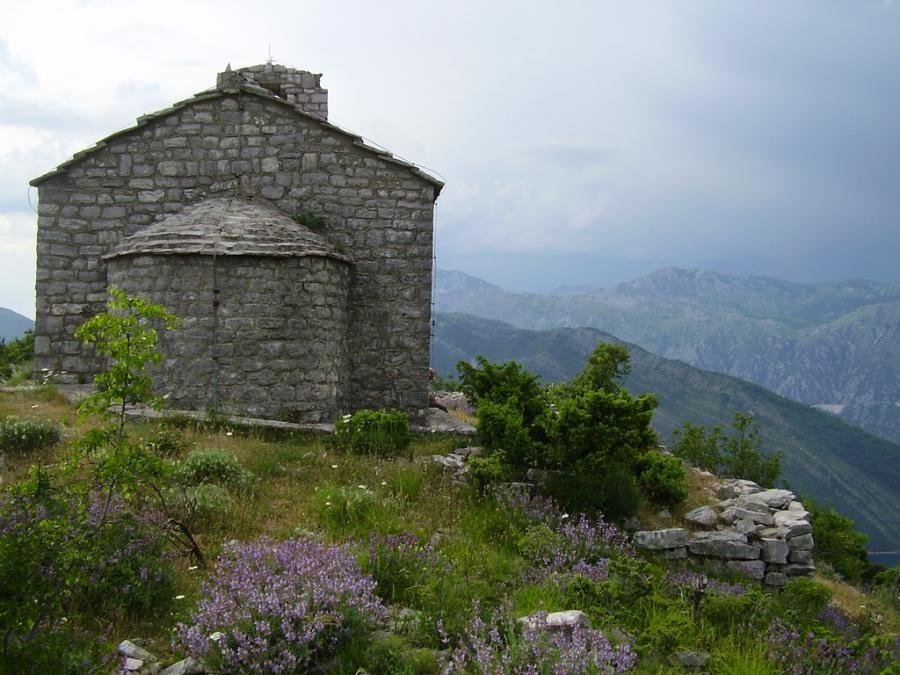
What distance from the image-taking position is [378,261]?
46.9 ft

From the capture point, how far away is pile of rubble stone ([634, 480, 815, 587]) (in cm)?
891

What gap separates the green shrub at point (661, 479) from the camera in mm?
10055

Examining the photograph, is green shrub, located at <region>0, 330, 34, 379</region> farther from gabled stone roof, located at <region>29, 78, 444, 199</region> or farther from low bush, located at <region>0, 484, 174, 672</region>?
low bush, located at <region>0, 484, 174, 672</region>

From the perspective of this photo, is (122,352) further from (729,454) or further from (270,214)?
(729,454)

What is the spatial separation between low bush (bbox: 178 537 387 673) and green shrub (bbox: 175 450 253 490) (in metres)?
2.74

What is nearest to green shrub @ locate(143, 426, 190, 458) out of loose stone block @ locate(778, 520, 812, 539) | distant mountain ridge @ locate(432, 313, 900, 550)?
loose stone block @ locate(778, 520, 812, 539)

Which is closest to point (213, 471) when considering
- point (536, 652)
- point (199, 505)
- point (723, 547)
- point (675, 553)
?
point (199, 505)

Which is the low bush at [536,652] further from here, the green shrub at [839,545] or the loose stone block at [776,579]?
the green shrub at [839,545]

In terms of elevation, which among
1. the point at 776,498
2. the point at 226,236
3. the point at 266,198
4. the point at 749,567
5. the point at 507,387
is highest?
the point at 266,198

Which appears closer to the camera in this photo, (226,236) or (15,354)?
(226,236)

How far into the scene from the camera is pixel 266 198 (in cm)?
1417

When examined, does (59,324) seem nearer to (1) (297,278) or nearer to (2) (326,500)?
(1) (297,278)

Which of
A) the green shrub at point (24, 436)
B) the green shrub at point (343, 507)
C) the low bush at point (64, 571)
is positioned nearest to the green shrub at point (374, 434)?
the green shrub at point (343, 507)

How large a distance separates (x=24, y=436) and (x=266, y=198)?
A: 6.72m
